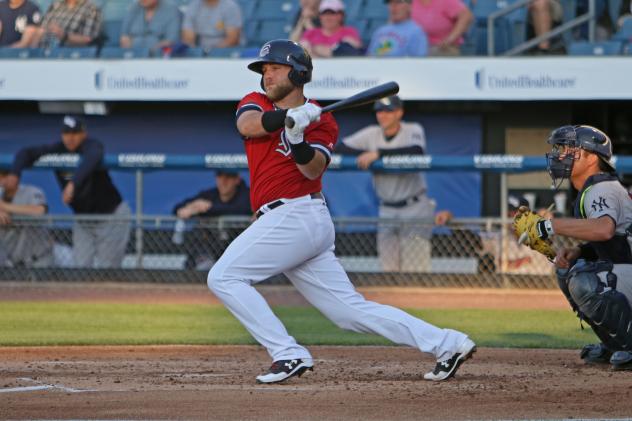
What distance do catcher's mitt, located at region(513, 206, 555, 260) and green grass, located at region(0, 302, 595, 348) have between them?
1.78 meters

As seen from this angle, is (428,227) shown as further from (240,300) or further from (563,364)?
(240,300)

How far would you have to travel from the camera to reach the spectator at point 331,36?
13250 millimetres

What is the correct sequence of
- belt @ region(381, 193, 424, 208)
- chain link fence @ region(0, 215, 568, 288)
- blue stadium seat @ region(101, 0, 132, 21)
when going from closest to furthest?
chain link fence @ region(0, 215, 568, 288)
belt @ region(381, 193, 424, 208)
blue stadium seat @ region(101, 0, 132, 21)

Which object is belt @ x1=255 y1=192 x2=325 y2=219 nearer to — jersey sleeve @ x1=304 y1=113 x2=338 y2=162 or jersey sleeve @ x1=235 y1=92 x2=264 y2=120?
jersey sleeve @ x1=304 y1=113 x2=338 y2=162

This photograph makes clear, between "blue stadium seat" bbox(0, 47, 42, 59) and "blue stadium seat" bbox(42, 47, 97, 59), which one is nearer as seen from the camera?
"blue stadium seat" bbox(42, 47, 97, 59)

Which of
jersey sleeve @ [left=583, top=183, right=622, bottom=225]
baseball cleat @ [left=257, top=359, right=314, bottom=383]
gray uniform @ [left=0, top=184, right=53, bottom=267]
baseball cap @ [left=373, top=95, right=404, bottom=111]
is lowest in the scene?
baseball cleat @ [left=257, top=359, right=314, bottom=383]

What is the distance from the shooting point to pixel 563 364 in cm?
712

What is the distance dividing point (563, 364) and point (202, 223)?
5897 millimetres

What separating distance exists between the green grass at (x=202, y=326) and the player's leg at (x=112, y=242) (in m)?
1.45

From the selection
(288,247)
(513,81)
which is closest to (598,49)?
(513,81)

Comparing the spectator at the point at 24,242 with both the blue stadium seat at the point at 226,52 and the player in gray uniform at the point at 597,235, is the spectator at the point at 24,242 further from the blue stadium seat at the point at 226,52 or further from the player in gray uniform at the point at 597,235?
the player in gray uniform at the point at 597,235

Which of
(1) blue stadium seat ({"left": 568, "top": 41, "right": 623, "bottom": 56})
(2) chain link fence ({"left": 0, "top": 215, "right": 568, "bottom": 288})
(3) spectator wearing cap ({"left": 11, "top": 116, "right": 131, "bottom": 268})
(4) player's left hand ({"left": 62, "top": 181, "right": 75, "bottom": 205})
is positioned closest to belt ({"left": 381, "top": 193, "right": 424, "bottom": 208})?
(2) chain link fence ({"left": 0, "top": 215, "right": 568, "bottom": 288})

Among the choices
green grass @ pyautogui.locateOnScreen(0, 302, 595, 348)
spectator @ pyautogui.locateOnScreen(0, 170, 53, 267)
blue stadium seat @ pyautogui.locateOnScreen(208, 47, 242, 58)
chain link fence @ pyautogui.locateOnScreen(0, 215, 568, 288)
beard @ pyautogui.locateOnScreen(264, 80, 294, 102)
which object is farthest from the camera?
blue stadium seat @ pyautogui.locateOnScreen(208, 47, 242, 58)

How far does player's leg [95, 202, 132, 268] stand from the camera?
1241cm
